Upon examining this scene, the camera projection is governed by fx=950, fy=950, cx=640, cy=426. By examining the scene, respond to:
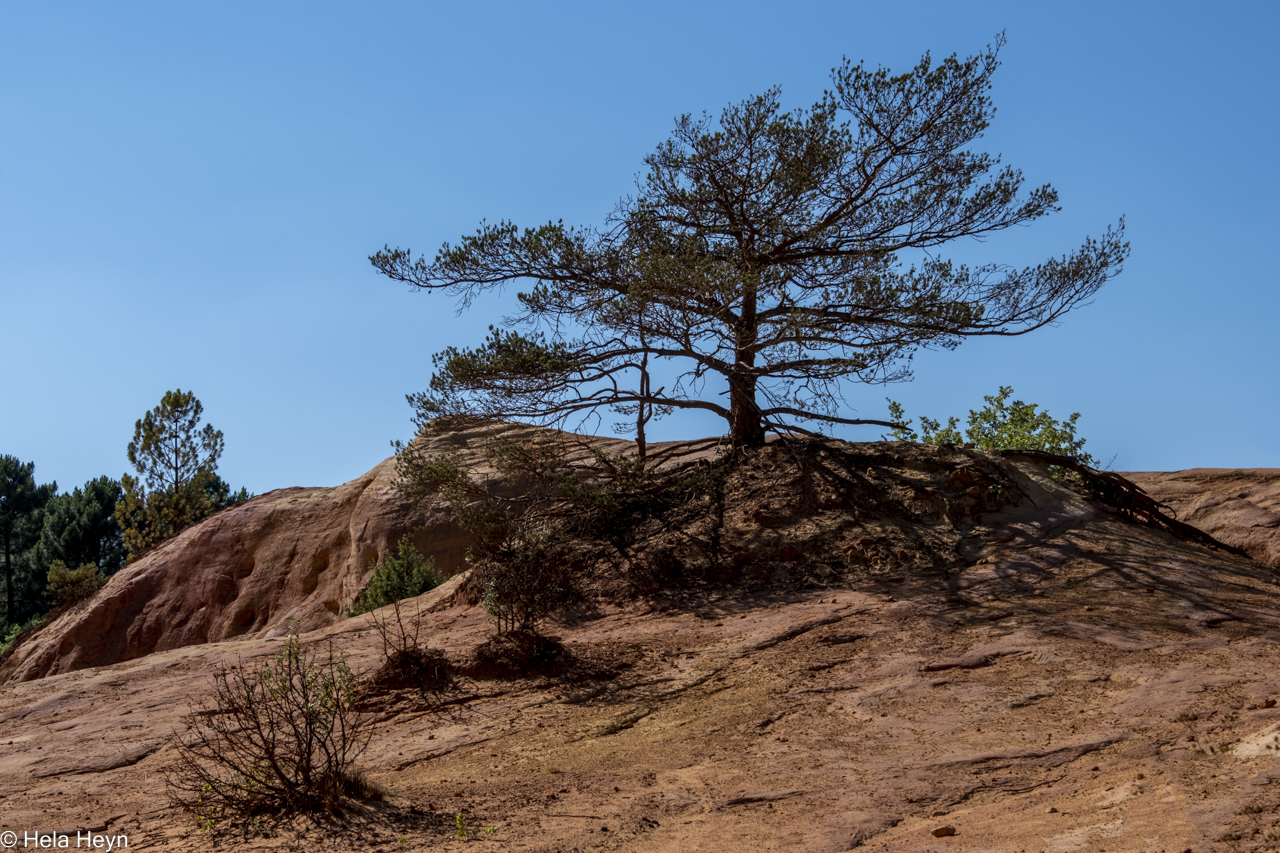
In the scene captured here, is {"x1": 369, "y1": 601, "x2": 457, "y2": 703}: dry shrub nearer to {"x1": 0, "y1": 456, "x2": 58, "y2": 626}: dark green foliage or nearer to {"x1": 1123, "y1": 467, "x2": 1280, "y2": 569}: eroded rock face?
{"x1": 1123, "y1": 467, "x2": 1280, "y2": 569}: eroded rock face

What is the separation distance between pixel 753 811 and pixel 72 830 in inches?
173

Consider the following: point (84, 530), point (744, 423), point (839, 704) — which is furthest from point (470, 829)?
point (84, 530)

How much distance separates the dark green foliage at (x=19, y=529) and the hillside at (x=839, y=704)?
29.0m

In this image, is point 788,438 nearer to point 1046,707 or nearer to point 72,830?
point 1046,707

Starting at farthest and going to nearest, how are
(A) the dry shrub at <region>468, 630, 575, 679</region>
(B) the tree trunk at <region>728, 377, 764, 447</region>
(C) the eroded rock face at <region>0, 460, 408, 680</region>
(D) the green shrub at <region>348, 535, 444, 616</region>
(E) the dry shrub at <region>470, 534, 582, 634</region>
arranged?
(C) the eroded rock face at <region>0, 460, 408, 680</region>, (D) the green shrub at <region>348, 535, 444, 616</region>, (B) the tree trunk at <region>728, 377, 764, 447</region>, (E) the dry shrub at <region>470, 534, 582, 634</region>, (A) the dry shrub at <region>468, 630, 575, 679</region>

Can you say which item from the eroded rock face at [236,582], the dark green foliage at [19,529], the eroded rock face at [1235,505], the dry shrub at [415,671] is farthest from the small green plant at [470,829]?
the dark green foliage at [19,529]

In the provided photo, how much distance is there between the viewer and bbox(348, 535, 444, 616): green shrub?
14.5 m

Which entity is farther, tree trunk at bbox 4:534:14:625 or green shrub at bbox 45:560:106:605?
tree trunk at bbox 4:534:14:625

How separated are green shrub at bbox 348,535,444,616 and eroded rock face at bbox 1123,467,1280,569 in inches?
445

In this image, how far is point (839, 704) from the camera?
7777mm

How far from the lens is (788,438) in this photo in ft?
43.7

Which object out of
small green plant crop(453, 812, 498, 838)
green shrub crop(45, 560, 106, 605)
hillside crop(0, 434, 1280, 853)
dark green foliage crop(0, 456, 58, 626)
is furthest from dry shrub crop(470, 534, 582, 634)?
dark green foliage crop(0, 456, 58, 626)

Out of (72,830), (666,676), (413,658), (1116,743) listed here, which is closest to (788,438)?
(666,676)

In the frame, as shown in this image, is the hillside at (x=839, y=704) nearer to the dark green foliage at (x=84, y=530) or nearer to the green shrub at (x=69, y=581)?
the green shrub at (x=69, y=581)
